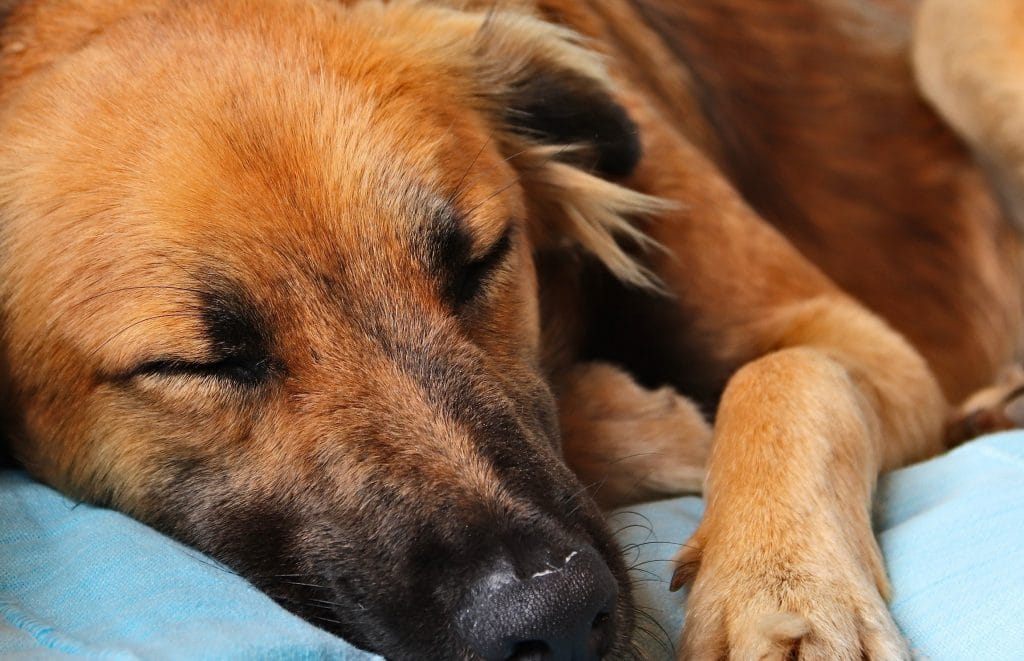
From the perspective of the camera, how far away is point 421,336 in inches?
65.5

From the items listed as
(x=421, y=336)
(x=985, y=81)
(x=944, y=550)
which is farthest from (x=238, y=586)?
(x=985, y=81)

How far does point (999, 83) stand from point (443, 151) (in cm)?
204

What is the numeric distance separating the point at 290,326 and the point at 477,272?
1.22ft

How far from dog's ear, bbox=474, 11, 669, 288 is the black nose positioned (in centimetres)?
105

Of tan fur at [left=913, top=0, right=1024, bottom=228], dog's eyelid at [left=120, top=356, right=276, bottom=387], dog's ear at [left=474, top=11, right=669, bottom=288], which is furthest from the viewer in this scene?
tan fur at [left=913, top=0, right=1024, bottom=228]

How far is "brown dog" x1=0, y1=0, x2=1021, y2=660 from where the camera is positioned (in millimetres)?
1471

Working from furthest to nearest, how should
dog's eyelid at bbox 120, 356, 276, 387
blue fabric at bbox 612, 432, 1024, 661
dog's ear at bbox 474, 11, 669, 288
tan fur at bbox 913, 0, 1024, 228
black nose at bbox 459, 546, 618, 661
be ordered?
tan fur at bbox 913, 0, 1024, 228, dog's ear at bbox 474, 11, 669, 288, dog's eyelid at bbox 120, 356, 276, 387, blue fabric at bbox 612, 432, 1024, 661, black nose at bbox 459, 546, 618, 661

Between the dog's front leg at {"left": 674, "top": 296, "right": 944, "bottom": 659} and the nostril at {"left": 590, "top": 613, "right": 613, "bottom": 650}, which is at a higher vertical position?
the nostril at {"left": 590, "top": 613, "right": 613, "bottom": 650}

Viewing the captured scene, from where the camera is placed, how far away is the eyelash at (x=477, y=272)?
5.89 feet

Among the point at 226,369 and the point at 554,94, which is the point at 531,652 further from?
the point at 554,94

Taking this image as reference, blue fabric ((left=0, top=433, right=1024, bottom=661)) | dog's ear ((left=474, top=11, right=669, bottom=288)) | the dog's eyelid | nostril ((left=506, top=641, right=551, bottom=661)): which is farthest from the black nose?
dog's ear ((left=474, top=11, right=669, bottom=288))

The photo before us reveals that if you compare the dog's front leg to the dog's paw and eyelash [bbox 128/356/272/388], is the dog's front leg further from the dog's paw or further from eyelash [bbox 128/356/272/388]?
eyelash [bbox 128/356/272/388]

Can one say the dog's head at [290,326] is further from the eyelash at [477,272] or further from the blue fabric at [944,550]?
the blue fabric at [944,550]

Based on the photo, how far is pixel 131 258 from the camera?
163 cm
